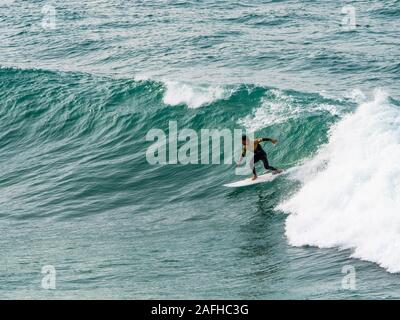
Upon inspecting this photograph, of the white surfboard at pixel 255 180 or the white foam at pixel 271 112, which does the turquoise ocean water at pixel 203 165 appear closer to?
the white foam at pixel 271 112

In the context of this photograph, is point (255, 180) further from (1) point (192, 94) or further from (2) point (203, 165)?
(1) point (192, 94)

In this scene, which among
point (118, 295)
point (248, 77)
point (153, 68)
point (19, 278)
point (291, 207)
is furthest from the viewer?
point (153, 68)

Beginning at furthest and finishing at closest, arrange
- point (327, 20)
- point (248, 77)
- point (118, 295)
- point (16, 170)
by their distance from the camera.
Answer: point (327, 20) → point (248, 77) → point (16, 170) → point (118, 295)

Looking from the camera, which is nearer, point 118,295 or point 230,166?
point 118,295

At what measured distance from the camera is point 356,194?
16.2m

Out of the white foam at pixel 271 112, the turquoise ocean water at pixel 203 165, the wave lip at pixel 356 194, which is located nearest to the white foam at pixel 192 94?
the turquoise ocean water at pixel 203 165

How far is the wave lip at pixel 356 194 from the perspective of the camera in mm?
14406

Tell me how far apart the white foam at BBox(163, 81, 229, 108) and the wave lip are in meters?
5.78

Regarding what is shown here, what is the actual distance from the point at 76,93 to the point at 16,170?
18.1 ft

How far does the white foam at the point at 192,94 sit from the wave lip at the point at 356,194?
19.0ft

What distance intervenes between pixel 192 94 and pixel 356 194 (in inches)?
420

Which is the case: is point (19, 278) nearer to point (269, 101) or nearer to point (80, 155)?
point (80, 155)

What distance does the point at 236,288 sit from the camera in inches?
529

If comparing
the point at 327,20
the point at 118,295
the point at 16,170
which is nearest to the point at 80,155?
the point at 16,170
